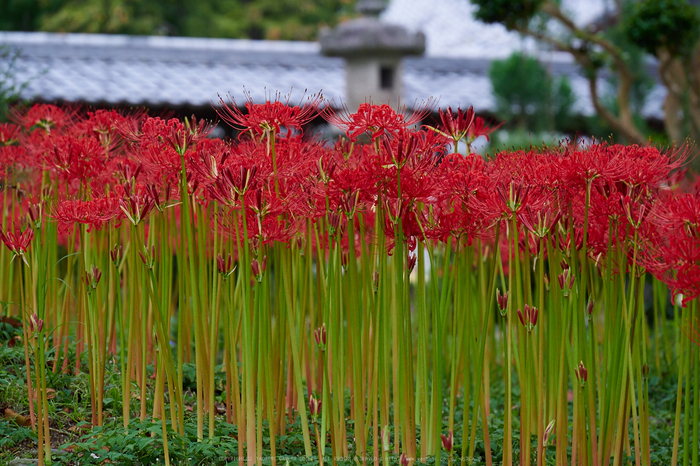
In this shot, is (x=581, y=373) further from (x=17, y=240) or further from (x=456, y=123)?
(x=17, y=240)

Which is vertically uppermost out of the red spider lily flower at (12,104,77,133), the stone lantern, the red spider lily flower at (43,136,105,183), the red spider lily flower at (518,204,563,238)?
the stone lantern

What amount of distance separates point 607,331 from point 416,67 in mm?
11872

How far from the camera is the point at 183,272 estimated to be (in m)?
2.86

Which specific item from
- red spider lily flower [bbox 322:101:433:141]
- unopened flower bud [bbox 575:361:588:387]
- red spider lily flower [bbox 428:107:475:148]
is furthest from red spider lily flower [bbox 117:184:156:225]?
unopened flower bud [bbox 575:361:588:387]

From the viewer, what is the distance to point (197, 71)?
12.9 meters

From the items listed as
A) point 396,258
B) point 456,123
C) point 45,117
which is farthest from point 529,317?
point 45,117

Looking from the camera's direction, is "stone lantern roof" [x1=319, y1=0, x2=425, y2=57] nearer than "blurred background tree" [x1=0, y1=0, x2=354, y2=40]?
Yes

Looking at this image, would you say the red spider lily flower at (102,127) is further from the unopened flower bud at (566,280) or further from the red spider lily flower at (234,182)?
the unopened flower bud at (566,280)

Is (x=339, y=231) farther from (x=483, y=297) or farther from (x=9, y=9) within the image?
(x=9, y=9)

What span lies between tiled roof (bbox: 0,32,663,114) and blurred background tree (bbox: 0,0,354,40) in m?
2.83

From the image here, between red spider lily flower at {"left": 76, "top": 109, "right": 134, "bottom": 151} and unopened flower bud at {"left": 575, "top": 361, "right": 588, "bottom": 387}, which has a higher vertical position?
red spider lily flower at {"left": 76, "top": 109, "right": 134, "bottom": 151}

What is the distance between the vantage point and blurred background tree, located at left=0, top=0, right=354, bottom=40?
15.6 meters

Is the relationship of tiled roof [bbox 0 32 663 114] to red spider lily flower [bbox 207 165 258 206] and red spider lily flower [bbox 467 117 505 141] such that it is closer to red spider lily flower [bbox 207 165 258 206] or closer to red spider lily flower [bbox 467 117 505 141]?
red spider lily flower [bbox 467 117 505 141]

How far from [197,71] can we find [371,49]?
4.78 meters
